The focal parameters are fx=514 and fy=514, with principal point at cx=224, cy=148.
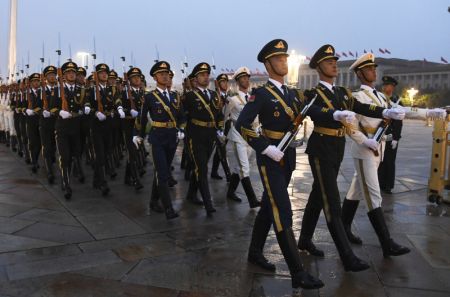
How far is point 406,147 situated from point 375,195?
41.1 ft

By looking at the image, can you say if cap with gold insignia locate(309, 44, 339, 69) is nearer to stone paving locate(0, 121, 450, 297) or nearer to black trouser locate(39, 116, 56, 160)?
stone paving locate(0, 121, 450, 297)

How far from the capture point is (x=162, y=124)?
666 centimetres

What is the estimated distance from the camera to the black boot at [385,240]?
197 inches

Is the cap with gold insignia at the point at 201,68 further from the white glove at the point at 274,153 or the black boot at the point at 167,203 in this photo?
the white glove at the point at 274,153

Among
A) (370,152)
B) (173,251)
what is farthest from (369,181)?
(173,251)

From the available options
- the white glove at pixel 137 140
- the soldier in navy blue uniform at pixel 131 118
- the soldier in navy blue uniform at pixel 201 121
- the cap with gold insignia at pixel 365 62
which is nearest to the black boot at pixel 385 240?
the cap with gold insignia at pixel 365 62

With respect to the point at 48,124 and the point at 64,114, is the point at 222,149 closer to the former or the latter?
the point at 64,114

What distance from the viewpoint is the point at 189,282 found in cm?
436

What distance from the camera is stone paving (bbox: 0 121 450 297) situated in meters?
4.26

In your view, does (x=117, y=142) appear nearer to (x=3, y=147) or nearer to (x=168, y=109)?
(x=168, y=109)

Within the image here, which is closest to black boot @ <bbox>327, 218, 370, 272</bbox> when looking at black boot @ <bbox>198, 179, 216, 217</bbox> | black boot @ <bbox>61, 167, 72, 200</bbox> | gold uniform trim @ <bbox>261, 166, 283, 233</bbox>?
gold uniform trim @ <bbox>261, 166, 283, 233</bbox>

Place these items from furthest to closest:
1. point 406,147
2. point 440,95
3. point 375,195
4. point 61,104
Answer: point 440,95 < point 406,147 < point 61,104 < point 375,195

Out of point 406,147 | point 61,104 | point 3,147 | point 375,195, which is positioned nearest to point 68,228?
point 61,104

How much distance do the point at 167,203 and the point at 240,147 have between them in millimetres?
1553
